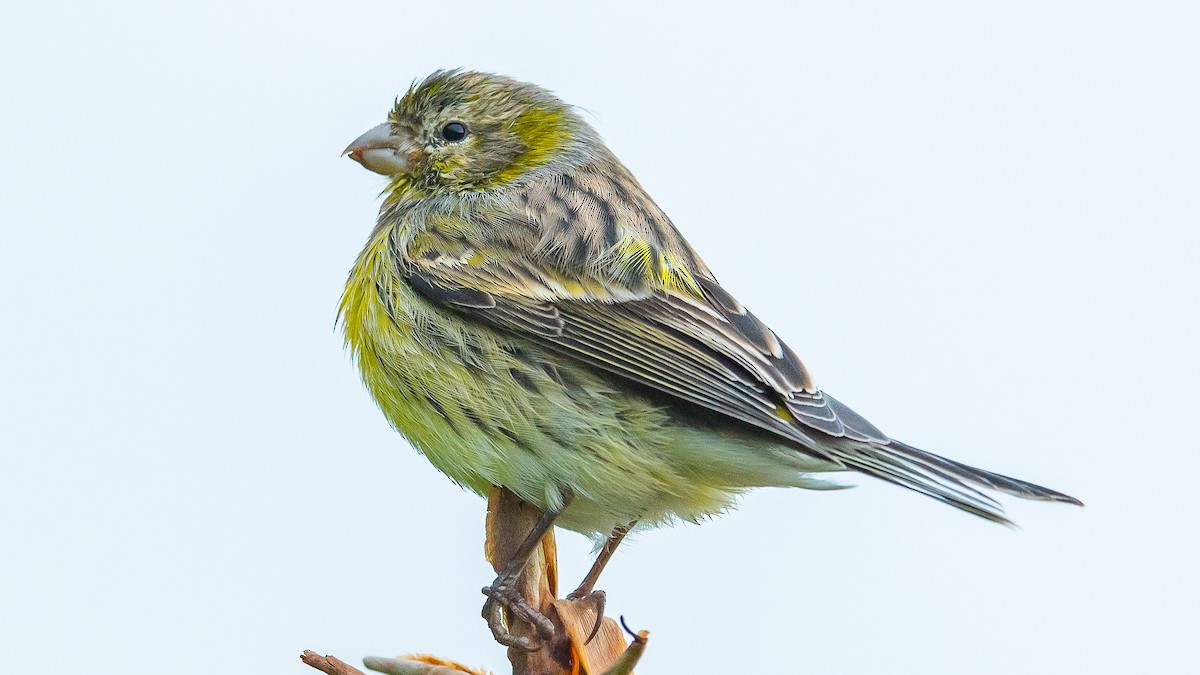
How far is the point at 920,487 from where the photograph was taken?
14.1 ft

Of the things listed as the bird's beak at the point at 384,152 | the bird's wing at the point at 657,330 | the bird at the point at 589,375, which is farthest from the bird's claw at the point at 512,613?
the bird's beak at the point at 384,152

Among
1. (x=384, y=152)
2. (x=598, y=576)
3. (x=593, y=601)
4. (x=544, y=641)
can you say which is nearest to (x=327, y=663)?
(x=544, y=641)

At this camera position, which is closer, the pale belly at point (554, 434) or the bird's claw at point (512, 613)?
the bird's claw at point (512, 613)

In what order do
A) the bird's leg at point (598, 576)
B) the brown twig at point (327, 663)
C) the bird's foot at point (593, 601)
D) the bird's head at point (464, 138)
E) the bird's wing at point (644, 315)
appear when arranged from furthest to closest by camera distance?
1. the bird's head at point (464, 138)
2. the bird's wing at point (644, 315)
3. the bird's leg at point (598, 576)
4. the bird's foot at point (593, 601)
5. the brown twig at point (327, 663)

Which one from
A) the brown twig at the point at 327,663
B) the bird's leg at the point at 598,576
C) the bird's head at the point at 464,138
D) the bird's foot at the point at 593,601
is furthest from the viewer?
the bird's head at the point at 464,138

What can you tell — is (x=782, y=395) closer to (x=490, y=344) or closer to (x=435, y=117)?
(x=490, y=344)

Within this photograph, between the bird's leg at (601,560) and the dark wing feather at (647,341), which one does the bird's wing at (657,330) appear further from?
the bird's leg at (601,560)

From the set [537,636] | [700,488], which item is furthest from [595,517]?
[537,636]

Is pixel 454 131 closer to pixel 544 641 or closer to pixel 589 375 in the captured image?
→ pixel 589 375

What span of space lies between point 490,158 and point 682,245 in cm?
94

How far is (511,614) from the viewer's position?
4.04 m

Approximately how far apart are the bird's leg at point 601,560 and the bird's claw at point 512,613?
0.59 m

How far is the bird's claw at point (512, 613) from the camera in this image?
3.94 meters

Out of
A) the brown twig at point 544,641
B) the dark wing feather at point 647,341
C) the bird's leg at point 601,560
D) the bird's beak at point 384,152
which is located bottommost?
the brown twig at point 544,641
